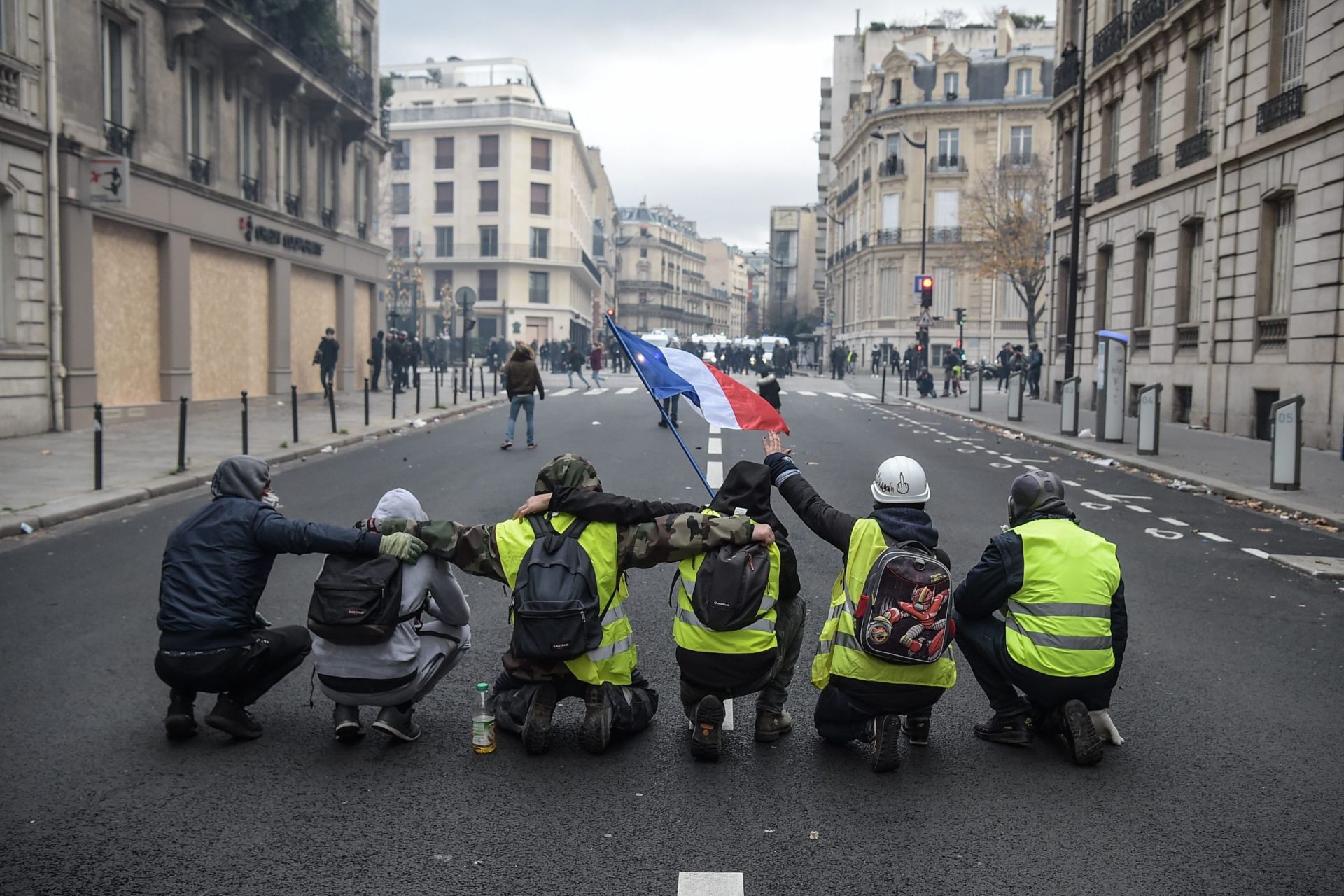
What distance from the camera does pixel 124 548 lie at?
9.45 meters

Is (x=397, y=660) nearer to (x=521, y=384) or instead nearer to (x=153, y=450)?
(x=521, y=384)

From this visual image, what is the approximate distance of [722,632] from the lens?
465cm

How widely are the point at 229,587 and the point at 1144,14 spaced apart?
1071 inches

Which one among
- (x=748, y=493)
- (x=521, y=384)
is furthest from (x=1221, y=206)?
(x=748, y=493)

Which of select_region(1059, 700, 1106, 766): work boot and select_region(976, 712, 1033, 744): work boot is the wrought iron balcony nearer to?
select_region(976, 712, 1033, 744): work boot

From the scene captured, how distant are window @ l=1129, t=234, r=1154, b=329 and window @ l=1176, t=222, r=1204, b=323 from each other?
2240 mm

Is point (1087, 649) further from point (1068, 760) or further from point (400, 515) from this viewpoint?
point (400, 515)

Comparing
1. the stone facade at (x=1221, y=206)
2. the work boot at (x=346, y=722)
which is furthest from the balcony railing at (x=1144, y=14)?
the work boot at (x=346, y=722)

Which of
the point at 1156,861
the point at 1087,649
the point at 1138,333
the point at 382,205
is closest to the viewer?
the point at 1156,861

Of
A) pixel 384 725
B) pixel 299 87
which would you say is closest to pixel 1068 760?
pixel 384 725

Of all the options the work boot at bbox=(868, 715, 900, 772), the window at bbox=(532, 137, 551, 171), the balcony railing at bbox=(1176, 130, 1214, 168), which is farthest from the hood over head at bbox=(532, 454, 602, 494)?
the window at bbox=(532, 137, 551, 171)

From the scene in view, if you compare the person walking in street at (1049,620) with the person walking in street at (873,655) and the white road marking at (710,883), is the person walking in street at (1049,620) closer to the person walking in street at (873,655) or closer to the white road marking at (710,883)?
the person walking in street at (873,655)

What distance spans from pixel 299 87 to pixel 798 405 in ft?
50.9

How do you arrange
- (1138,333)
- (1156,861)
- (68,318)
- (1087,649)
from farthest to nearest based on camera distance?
(1138,333)
(68,318)
(1087,649)
(1156,861)
